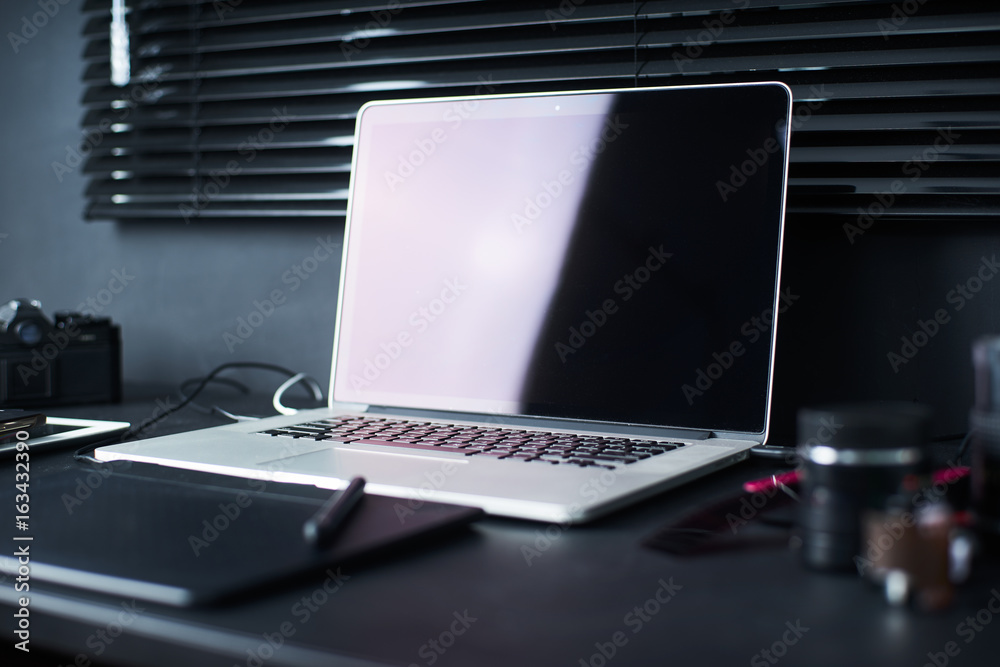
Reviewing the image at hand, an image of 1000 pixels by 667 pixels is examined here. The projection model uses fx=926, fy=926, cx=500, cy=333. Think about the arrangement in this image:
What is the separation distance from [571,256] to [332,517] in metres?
0.49

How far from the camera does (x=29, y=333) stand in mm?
1246

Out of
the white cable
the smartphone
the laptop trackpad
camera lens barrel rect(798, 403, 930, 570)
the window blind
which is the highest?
the window blind

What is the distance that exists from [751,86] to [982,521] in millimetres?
510

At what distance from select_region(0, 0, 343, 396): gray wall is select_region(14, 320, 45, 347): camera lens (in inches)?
11.2

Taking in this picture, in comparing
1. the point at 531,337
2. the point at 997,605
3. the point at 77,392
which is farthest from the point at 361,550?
the point at 77,392

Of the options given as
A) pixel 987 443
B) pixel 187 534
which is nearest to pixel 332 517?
pixel 187 534

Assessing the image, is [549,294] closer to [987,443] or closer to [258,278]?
[987,443]

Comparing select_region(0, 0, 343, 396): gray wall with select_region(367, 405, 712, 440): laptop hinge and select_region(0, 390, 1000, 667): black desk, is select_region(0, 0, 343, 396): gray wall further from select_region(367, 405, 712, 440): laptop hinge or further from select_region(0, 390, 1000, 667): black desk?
select_region(0, 390, 1000, 667): black desk

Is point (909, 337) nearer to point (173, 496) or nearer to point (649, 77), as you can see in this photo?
point (649, 77)

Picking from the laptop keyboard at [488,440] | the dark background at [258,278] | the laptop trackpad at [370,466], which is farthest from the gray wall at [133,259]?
the laptop trackpad at [370,466]

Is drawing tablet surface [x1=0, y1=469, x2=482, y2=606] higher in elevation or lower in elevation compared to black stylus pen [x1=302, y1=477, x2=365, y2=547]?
lower

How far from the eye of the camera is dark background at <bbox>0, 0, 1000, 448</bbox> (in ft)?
3.45

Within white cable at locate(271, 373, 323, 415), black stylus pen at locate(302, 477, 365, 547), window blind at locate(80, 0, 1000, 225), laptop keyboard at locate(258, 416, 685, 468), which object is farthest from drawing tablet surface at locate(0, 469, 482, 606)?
window blind at locate(80, 0, 1000, 225)

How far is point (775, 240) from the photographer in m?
0.91
